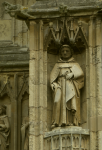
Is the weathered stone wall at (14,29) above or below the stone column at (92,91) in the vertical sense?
above

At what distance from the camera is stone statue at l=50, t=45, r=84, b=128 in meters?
19.3

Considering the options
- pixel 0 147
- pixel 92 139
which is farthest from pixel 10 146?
pixel 92 139

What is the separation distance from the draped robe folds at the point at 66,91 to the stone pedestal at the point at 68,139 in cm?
30

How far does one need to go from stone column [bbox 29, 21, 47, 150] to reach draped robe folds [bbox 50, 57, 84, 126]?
0.25 metres

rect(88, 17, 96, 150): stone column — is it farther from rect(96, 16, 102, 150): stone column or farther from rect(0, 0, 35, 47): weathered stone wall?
rect(0, 0, 35, 47): weathered stone wall

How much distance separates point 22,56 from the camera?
2259 centimetres

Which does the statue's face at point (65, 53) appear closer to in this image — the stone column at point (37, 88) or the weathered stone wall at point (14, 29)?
the stone column at point (37, 88)

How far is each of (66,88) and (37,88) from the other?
2.13ft

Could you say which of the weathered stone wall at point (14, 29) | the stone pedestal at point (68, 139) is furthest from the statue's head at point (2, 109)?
the stone pedestal at point (68, 139)

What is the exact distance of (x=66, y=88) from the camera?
19.5m

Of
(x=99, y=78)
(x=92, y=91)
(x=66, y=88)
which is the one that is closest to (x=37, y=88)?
(x=66, y=88)

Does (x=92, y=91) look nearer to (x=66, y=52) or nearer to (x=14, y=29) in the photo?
(x=66, y=52)

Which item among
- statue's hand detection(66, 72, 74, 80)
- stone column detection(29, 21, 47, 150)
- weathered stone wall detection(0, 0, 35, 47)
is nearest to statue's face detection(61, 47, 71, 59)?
stone column detection(29, 21, 47, 150)

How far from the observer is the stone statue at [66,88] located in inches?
760
